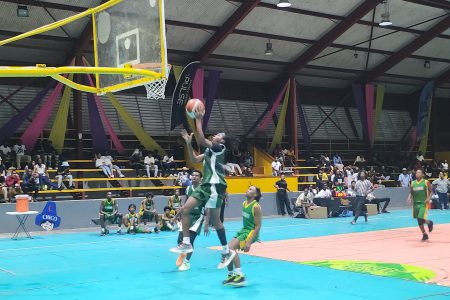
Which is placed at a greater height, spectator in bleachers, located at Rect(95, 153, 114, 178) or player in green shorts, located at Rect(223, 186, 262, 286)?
spectator in bleachers, located at Rect(95, 153, 114, 178)

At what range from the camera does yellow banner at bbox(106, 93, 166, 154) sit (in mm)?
25578

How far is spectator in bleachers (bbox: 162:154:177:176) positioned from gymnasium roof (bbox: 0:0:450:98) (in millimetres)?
5572

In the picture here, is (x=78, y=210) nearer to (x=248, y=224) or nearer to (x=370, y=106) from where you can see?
(x=248, y=224)

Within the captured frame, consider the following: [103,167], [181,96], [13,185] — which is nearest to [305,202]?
[181,96]

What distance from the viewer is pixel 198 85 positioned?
2742cm

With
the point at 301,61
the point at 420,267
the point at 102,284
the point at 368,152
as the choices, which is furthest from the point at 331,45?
the point at 102,284

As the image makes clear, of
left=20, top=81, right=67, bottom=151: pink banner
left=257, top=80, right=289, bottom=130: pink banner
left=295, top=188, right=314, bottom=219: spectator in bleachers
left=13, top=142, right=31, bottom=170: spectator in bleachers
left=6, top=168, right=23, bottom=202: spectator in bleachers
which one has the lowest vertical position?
left=295, top=188, right=314, bottom=219: spectator in bleachers

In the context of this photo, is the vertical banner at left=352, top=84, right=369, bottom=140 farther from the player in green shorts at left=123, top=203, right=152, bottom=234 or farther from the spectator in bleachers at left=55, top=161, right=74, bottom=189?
the player in green shorts at left=123, top=203, right=152, bottom=234

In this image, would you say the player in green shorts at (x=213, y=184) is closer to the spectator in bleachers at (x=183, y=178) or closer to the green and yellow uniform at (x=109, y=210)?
the green and yellow uniform at (x=109, y=210)

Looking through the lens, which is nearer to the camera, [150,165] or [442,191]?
[150,165]

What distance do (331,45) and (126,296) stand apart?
25109 mm

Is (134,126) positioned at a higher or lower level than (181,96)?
lower

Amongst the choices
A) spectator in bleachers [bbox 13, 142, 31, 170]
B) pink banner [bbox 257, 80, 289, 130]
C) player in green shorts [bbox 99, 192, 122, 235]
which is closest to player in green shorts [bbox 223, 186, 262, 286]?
player in green shorts [bbox 99, 192, 122, 235]

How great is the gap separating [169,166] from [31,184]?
7352mm
